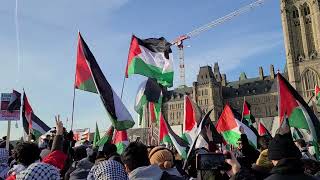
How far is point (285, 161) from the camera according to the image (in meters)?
3.63

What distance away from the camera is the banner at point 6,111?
13.8 m

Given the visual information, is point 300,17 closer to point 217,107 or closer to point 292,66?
point 292,66

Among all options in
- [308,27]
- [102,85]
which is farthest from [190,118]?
[308,27]

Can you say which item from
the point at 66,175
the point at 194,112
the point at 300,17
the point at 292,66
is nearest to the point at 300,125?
the point at 194,112

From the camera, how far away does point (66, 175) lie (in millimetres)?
6316

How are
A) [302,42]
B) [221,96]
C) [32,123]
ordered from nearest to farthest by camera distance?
[32,123] → [302,42] → [221,96]

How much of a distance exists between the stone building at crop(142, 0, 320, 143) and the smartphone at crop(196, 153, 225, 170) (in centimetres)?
8822

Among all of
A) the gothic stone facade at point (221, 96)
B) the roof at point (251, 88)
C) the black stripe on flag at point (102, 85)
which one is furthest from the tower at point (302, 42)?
the black stripe on flag at point (102, 85)

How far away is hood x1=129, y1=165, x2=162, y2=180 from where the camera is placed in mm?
4054

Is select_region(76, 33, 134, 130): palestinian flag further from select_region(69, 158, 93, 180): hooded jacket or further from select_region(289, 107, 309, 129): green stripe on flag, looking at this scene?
select_region(289, 107, 309, 129): green stripe on flag

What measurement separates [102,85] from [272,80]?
113m

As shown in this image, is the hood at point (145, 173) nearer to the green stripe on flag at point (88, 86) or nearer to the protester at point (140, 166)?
the protester at point (140, 166)

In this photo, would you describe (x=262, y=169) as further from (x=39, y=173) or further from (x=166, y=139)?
(x=166, y=139)

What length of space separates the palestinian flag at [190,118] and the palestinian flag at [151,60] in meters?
1.37
